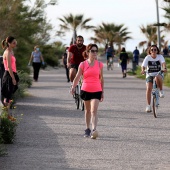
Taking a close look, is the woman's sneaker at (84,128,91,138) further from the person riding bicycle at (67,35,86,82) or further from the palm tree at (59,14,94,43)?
the palm tree at (59,14,94,43)

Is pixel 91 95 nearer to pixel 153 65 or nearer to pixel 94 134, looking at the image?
pixel 94 134

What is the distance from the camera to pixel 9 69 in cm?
1605

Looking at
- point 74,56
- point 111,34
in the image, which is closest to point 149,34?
point 111,34

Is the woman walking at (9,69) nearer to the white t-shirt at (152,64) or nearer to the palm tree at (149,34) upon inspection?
the white t-shirt at (152,64)

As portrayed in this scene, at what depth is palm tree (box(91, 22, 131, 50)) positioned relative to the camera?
8962 centimetres

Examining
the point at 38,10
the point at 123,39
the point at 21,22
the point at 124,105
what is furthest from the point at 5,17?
the point at 123,39

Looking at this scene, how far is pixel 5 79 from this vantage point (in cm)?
1636

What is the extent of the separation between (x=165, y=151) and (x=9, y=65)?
4.88 meters

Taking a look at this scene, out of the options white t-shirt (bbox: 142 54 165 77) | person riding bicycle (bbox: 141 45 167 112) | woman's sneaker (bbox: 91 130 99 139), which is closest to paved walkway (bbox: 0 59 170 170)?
woman's sneaker (bbox: 91 130 99 139)

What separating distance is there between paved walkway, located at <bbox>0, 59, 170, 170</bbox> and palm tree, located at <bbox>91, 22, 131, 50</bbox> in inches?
2680

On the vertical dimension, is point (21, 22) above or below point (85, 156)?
above

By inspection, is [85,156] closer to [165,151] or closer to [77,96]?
[165,151]

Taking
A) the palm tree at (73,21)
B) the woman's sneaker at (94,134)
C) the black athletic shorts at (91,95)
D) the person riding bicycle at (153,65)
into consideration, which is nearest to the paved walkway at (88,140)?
the woman's sneaker at (94,134)

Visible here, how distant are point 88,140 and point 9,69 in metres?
3.12
